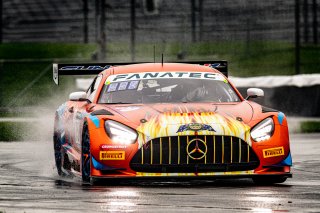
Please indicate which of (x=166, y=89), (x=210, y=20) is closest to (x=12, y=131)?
(x=166, y=89)

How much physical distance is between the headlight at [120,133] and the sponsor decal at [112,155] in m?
0.11

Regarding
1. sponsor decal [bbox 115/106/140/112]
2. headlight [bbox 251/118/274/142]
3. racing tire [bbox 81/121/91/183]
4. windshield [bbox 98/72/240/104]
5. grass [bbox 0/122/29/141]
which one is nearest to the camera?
headlight [bbox 251/118/274/142]

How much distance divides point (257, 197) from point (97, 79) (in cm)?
373

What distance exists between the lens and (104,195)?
11414 millimetres

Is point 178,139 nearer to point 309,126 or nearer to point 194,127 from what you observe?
point 194,127

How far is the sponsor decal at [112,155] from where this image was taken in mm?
12102

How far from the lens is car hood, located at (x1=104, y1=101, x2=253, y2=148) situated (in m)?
12.0

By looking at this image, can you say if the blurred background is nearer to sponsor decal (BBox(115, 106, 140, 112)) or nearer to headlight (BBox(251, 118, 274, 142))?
sponsor decal (BBox(115, 106, 140, 112))

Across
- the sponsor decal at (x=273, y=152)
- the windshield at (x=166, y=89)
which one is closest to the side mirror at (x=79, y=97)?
the windshield at (x=166, y=89)

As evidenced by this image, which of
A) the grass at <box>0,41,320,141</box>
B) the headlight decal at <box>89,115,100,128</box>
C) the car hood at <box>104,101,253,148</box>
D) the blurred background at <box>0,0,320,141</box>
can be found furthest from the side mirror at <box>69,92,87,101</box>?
the grass at <box>0,41,320,141</box>

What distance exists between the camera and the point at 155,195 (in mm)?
11430

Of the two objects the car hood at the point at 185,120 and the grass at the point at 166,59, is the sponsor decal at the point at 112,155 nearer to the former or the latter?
the car hood at the point at 185,120

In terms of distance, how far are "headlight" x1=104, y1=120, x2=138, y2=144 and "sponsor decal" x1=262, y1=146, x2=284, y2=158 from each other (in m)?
1.27

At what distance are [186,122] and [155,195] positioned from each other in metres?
0.99
